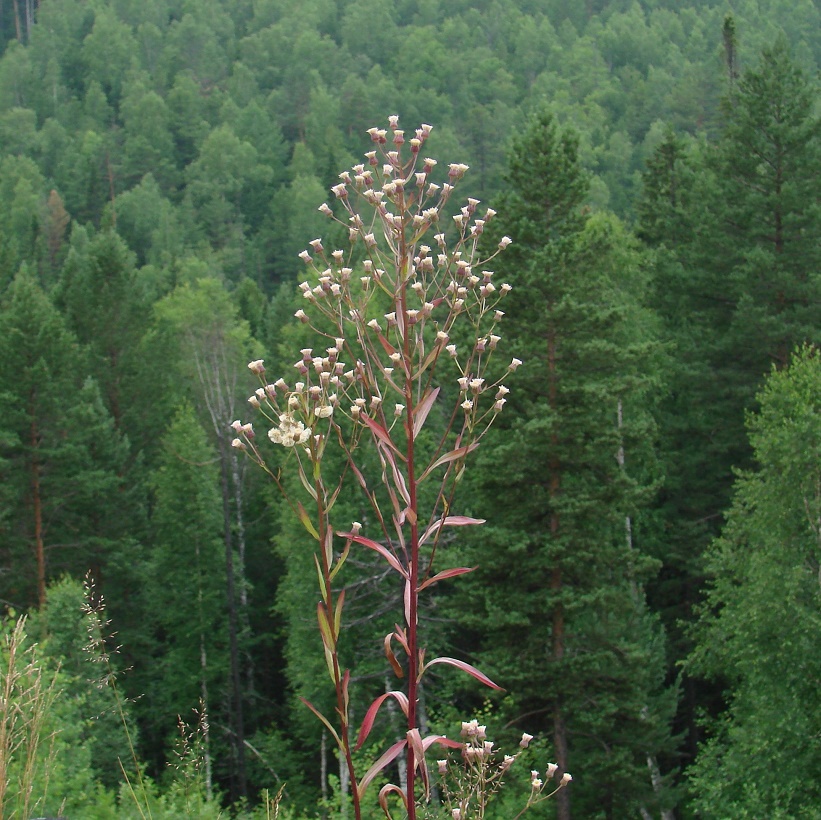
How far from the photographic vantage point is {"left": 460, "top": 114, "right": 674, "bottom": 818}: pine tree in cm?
1309

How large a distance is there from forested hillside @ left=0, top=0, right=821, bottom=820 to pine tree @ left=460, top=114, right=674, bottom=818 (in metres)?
0.06

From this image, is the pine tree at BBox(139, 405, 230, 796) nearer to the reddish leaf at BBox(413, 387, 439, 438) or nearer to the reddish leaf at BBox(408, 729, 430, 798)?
the reddish leaf at BBox(413, 387, 439, 438)

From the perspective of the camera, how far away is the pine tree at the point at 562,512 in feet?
43.0

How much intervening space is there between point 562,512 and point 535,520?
0.76 metres

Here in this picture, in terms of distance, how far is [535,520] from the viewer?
13.7m

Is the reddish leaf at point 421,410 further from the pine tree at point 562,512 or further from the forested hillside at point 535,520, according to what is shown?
the pine tree at point 562,512

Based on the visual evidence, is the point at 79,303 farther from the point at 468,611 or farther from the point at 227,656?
the point at 468,611

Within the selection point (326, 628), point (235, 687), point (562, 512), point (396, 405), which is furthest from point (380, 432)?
point (235, 687)

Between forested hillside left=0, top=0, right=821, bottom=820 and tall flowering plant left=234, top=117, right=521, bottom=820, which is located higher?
tall flowering plant left=234, top=117, right=521, bottom=820

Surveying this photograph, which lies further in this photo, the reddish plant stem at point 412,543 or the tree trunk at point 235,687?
the tree trunk at point 235,687

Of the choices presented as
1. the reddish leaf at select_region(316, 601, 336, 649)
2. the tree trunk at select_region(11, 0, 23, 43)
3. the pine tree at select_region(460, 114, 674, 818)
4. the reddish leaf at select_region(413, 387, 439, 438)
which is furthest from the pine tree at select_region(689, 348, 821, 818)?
the tree trunk at select_region(11, 0, 23, 43)

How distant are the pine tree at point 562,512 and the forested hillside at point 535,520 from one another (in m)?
0.06

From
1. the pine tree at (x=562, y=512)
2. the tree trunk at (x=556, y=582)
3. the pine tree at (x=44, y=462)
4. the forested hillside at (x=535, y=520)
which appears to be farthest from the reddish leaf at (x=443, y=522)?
the pine tree at (x=44, y=462)

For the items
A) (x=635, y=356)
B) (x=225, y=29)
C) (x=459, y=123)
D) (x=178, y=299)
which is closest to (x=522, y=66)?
(x=459, y=123)
